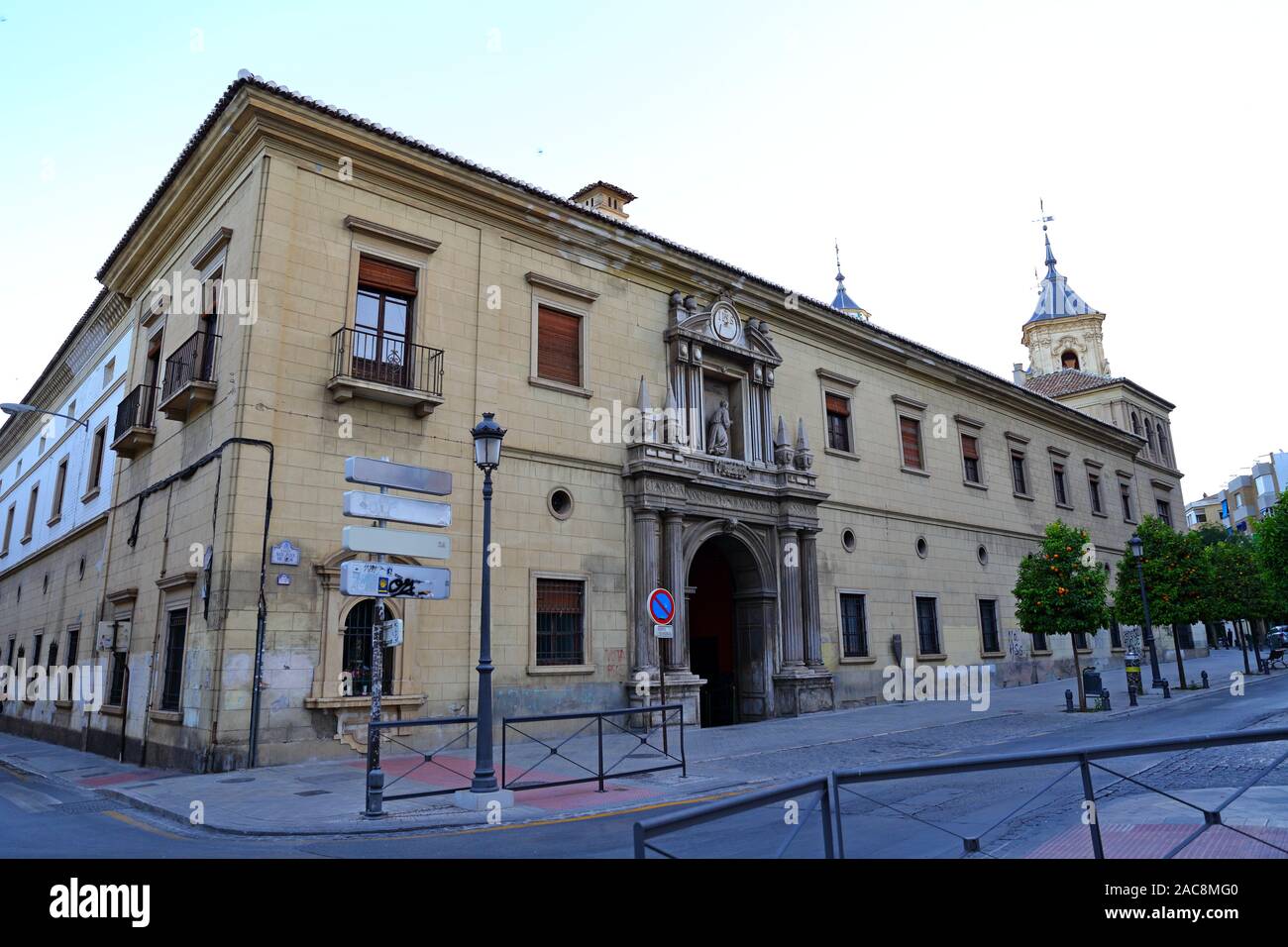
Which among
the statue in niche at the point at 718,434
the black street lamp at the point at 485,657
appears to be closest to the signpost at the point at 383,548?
the black street lamp at the point at 485,657

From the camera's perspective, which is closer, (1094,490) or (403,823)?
(403,823)

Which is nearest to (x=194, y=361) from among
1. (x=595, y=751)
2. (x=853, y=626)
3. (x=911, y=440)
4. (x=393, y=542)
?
(x=393, y=542)

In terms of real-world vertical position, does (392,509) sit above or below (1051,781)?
above

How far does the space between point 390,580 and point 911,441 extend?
63.8ft

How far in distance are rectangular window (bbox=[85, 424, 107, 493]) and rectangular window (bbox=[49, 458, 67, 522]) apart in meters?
2.69

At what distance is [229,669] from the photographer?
39.3 feet

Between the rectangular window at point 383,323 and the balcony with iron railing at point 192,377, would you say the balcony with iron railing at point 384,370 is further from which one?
the balcony with iron railing at point 192,377

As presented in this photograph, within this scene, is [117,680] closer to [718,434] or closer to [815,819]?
[718,434]

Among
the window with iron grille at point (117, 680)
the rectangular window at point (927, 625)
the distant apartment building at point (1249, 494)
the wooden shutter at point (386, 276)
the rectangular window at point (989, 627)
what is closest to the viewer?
the wooden shutter at point (386, 276)

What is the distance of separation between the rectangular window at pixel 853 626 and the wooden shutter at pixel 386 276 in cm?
1285

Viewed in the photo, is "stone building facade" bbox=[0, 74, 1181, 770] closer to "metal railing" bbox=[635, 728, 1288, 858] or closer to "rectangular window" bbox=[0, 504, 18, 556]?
"metal railing" bbox=[635, 728, 1288, 858]

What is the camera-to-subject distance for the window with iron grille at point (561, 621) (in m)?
15.6

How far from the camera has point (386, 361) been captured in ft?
47.8

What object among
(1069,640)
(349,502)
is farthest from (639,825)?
(1069,640)
